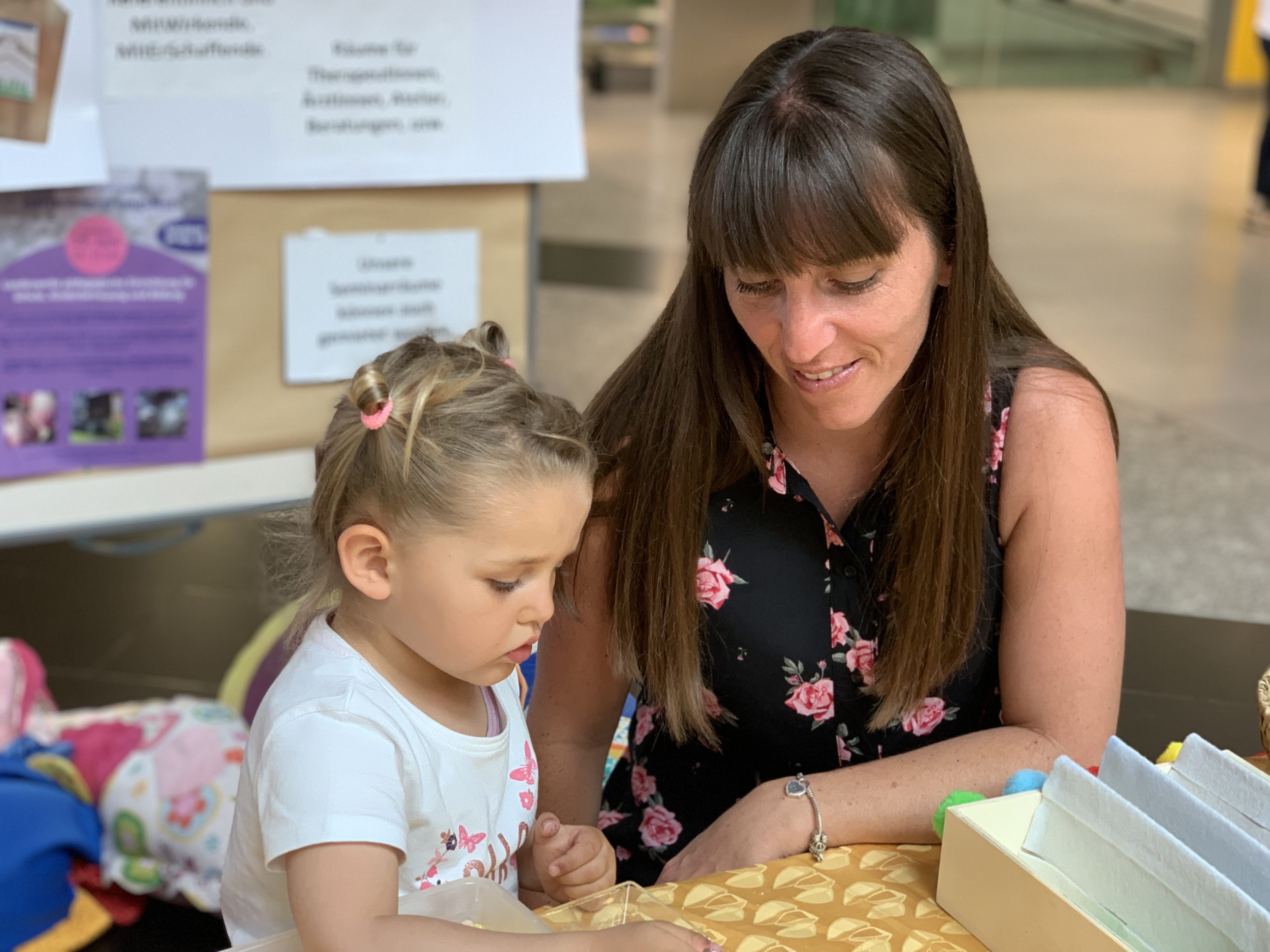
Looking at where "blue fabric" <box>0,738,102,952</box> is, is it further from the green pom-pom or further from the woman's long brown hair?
the green pom-pom

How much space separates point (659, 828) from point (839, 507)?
42 cm

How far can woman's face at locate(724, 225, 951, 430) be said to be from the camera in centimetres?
122

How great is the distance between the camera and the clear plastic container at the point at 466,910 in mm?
1023

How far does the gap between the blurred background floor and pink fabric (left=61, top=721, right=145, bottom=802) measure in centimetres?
56

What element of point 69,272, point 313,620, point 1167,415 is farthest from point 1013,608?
point 1167,415

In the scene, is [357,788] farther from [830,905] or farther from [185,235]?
[185,235]

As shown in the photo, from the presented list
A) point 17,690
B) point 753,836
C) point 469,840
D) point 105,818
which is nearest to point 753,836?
point 753,836

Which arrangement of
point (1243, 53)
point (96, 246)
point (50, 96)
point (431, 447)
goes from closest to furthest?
point (431, 447) < point (50, 96) < point (96, 246) < point (1243, 53)

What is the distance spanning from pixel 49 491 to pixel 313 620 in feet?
3.74

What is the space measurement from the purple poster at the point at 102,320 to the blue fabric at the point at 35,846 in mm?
499

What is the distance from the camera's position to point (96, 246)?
2.09m

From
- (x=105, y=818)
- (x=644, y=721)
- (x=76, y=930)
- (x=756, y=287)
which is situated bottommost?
(x=76, y=930)

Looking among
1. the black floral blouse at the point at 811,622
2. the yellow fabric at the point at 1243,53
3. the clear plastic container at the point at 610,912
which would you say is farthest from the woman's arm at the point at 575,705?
the yellow fabric at the point at 1243,53

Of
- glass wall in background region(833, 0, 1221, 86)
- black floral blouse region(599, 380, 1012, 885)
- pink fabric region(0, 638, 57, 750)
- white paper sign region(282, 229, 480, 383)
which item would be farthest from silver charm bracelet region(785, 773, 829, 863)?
glass wall in background region(833, 0, 1221, 86)
